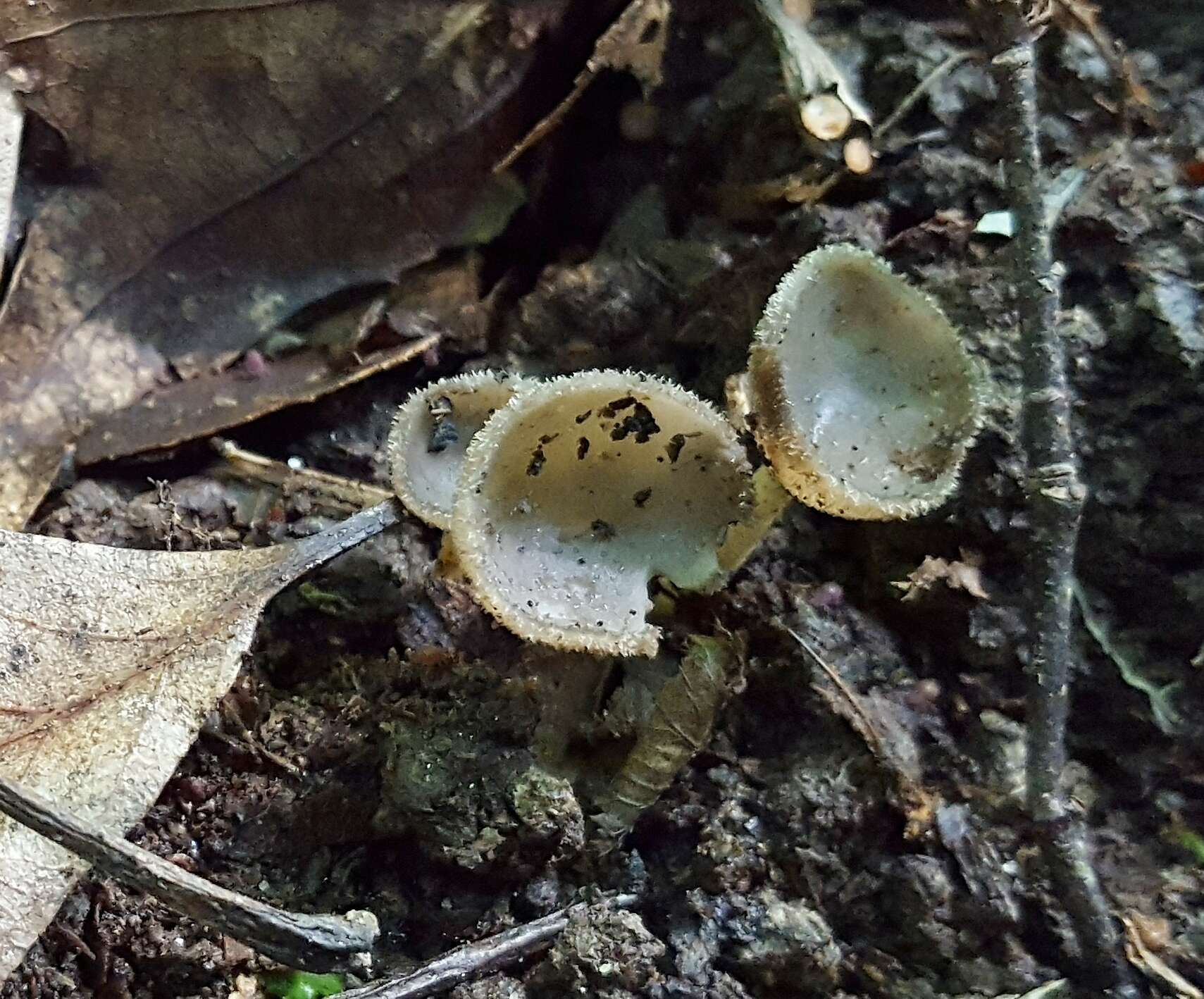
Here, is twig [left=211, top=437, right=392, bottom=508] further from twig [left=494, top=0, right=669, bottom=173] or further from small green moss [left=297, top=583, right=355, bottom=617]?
twig [left=494, top=0, right=669, bottom=173]

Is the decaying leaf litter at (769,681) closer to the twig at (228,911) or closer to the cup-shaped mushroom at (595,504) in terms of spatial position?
the cup-shaped mushroom at (595,504)

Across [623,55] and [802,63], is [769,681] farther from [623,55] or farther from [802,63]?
[623,55]

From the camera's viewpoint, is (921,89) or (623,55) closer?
(921,89)

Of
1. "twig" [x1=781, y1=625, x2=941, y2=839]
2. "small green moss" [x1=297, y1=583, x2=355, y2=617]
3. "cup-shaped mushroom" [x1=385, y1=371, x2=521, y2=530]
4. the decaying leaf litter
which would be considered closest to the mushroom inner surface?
the decaying leaf litter

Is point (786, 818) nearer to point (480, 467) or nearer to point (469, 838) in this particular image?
point (469, 838)

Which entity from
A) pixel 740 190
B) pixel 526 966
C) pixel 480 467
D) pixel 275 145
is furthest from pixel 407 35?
pixel 526 966

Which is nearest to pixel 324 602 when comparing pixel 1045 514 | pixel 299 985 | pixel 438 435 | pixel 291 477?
pixel 291 477
